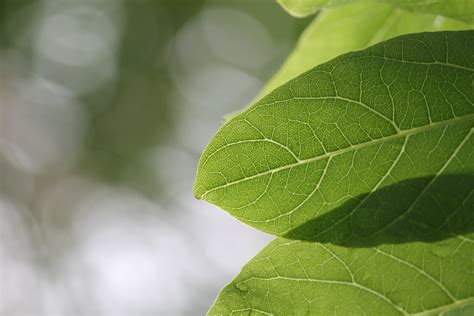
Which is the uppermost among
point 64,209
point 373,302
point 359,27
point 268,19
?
point 268,19

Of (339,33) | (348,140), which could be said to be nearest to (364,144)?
(348,140)

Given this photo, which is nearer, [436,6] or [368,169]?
[368,169]

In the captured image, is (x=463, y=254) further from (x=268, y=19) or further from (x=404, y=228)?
(x=268, y=19)

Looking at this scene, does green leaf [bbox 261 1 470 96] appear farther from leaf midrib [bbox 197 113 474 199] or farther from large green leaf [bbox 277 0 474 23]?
leaf midrib [bbox 197 113 474 199]

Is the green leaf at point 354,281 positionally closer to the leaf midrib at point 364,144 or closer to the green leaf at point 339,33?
the leaf midrib at point 364,144

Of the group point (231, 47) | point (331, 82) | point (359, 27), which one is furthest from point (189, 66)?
point (331, 82)

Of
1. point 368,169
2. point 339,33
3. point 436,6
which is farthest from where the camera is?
point 339,33

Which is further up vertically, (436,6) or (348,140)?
(436,6)

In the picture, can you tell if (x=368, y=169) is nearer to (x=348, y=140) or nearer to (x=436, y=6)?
(x=348, y=140)
